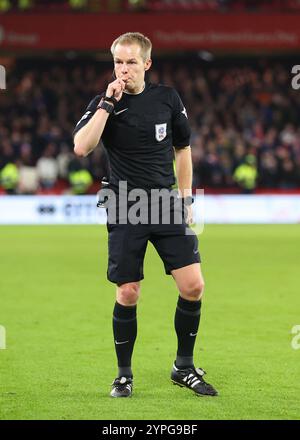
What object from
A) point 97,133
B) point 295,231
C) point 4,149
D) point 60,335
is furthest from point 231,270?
point 4,149

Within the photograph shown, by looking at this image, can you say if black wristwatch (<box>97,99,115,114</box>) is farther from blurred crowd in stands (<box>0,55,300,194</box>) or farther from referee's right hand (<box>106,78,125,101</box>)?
blurred crowd in stands (<box>0,55,300,194</box>)

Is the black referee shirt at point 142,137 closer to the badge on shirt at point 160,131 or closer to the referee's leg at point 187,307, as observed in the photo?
the badge on shirt at point 160,131

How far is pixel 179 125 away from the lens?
20.4 ft

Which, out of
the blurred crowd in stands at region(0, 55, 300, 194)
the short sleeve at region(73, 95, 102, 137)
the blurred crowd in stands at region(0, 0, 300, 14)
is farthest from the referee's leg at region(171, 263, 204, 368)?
the blurred crowd in stands at region(0, 0, 300, 14)

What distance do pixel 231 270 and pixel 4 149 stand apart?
42.3 ft

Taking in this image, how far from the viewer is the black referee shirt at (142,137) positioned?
6.02 meters

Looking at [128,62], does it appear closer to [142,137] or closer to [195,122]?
[142,137]

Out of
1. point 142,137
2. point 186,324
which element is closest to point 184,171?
point 142,137

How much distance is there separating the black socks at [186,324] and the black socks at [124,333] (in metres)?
0.31

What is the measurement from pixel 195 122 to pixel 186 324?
21.4m

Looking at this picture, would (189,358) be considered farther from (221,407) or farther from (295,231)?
(295,231)

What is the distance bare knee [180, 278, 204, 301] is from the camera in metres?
6.07

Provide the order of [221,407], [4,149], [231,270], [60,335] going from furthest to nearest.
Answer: [4,149], [231,270], [60,335], [221,407]

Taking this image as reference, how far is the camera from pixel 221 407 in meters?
5.68
